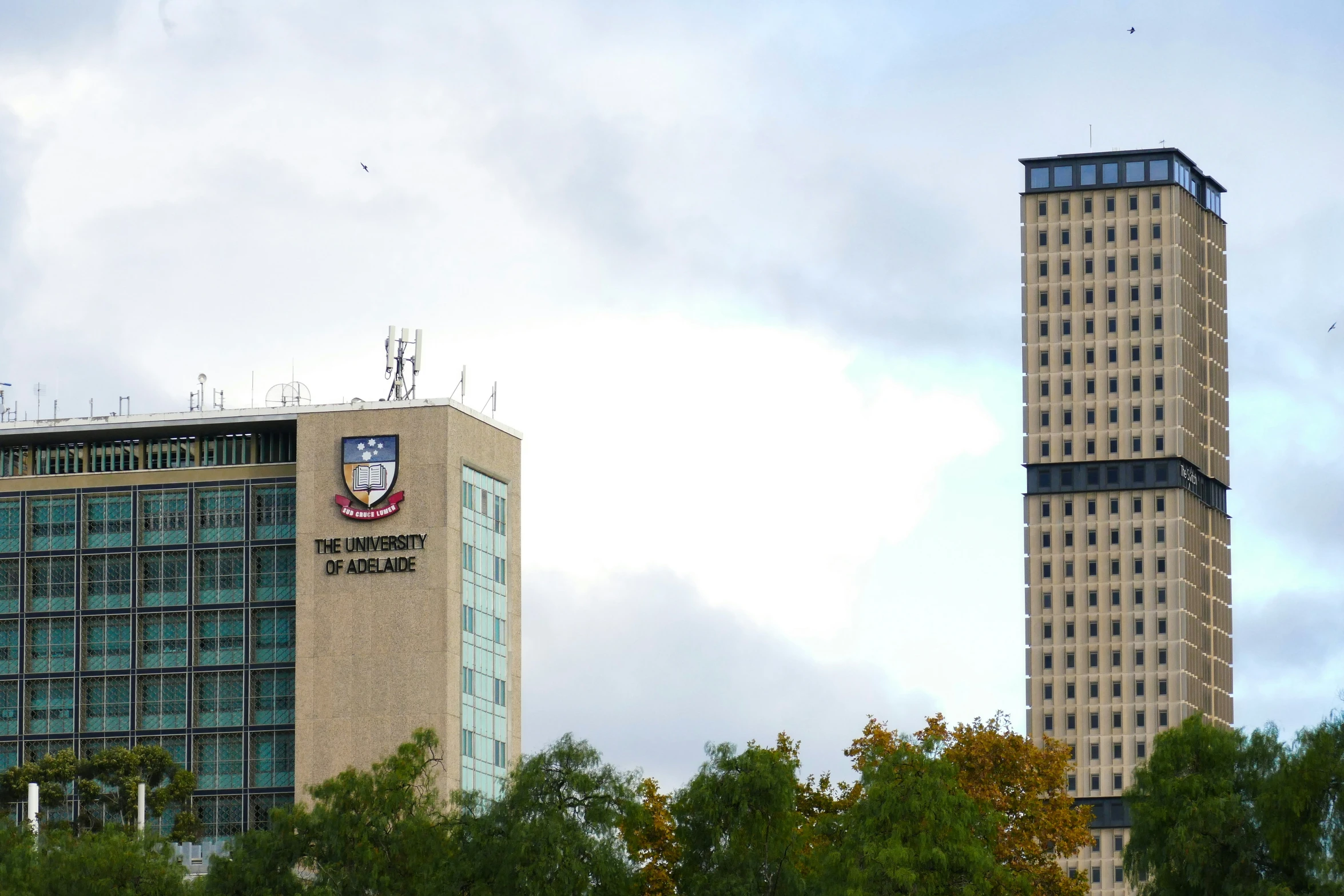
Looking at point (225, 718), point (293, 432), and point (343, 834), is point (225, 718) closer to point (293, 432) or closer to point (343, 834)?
point (293, 432)

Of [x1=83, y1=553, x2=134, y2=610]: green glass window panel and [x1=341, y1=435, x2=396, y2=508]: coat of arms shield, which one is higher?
[x1=341, y1=435, x2=396, y2=508]: coat of arms shield

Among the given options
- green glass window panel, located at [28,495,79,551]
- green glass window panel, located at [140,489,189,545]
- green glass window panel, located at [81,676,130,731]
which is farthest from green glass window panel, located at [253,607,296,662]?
green glass window panel, located at [28,495,79,551]

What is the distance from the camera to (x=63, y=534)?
194125 mm

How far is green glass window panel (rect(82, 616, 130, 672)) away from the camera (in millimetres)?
191375

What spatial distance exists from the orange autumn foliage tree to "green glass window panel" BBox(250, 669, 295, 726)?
6496 cm

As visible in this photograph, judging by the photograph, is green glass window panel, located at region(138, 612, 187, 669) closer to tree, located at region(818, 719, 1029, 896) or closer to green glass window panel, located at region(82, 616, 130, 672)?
green glass window panel, located at region(82, 616, 130, 672)

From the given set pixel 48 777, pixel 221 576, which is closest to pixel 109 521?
pixel 221 576

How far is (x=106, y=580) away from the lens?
634ft

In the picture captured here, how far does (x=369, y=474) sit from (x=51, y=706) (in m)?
29.5

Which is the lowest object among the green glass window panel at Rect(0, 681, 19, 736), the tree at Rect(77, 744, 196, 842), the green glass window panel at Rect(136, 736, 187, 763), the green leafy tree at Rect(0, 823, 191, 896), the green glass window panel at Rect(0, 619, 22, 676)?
the green leafy tree at Rect(0, 823, 191, 896)

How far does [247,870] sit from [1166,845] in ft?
124

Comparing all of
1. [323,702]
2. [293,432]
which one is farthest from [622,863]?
[293,432]

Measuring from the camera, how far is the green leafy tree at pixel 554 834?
350ft

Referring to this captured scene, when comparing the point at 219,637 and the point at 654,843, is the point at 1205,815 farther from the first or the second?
the point at 219,637
